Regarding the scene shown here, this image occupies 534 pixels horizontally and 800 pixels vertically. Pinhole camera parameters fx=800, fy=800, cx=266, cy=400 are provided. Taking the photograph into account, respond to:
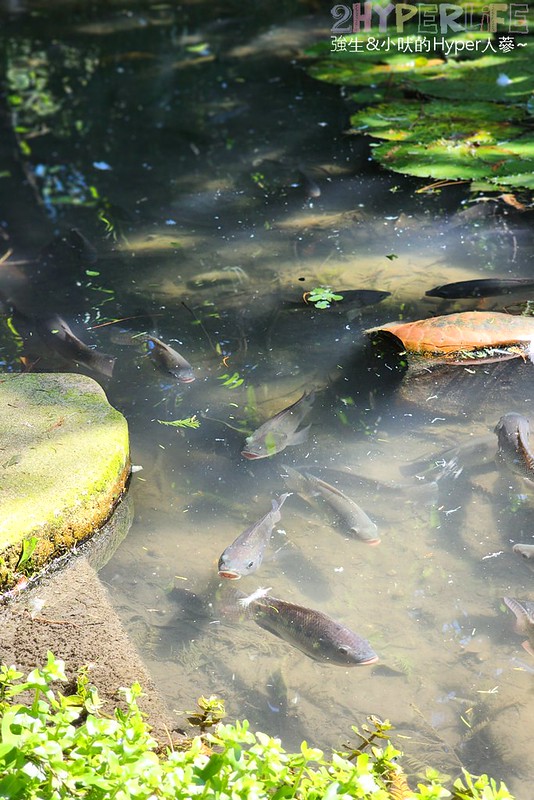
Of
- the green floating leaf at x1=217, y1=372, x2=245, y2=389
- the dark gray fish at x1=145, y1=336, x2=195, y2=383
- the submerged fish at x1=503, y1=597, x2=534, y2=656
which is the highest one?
the dark gray fish at x1=145, y1=336, x2=195, y2=383

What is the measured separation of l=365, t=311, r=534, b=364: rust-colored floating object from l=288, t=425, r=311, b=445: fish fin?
27.6 inches

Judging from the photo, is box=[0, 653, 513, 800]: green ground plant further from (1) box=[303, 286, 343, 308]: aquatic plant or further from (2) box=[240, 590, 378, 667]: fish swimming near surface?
(1) box=[303, 286, 343, 308]: aquatic plant

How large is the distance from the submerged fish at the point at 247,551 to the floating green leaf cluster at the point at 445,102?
119 inches

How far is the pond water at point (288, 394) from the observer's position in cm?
235

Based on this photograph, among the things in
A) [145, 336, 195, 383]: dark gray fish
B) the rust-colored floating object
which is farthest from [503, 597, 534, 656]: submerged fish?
[145, 336, 195, 383]: dark gray fish

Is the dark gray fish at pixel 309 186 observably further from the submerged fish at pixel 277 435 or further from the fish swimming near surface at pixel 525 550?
the fish swimming near surface at pixel 525 550

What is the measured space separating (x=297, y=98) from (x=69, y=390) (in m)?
4.77

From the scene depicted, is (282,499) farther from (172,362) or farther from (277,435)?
(172,362)

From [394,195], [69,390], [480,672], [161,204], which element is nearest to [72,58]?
[161,204]

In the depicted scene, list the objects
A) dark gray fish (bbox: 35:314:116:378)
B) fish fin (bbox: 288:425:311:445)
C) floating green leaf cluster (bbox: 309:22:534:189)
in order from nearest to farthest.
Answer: fish fin (bbox: 288:425:311:445) < dark gray fish (bbox: 35:314:116:378) < floating green leaf cluster (bbox: 309:22:534:189)

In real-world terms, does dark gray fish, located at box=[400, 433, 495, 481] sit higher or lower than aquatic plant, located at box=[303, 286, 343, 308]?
lower

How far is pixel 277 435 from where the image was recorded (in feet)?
10.3

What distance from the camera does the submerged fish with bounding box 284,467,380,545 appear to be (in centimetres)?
273

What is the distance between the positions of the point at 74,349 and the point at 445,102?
154 inches
